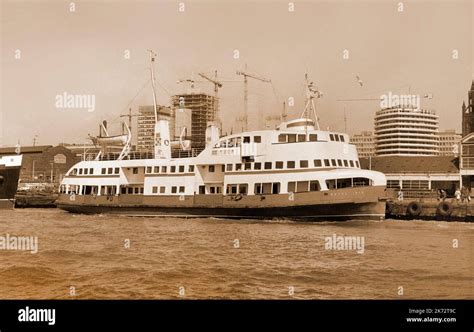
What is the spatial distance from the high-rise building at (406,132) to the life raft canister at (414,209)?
62.2 metres

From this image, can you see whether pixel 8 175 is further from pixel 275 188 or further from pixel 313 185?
pixel 313 185

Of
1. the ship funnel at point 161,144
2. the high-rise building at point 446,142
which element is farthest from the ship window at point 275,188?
the high-rise building at point 446,142

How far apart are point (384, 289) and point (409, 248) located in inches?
238

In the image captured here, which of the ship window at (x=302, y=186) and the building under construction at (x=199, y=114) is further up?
the building under construction at (x=199, y=114)

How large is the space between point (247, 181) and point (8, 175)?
59.7 ft

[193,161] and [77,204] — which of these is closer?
[193,161]

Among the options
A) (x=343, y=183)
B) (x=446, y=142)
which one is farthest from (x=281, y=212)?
(x=446, y=142)

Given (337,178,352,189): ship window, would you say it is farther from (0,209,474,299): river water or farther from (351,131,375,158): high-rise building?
(351,131,375,158): high-rise building

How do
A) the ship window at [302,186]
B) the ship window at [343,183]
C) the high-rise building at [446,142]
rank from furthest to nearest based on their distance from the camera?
the high-rise building at [446,142] → the ship window at [302,186] → the ship window at [343,183]

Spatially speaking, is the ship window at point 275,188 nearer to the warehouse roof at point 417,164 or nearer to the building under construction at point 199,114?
the warehouse roof at point 417,164

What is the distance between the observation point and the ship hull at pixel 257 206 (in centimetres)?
2412

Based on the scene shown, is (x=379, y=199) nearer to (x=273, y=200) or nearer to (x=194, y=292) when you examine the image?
(x=273, y=200)
